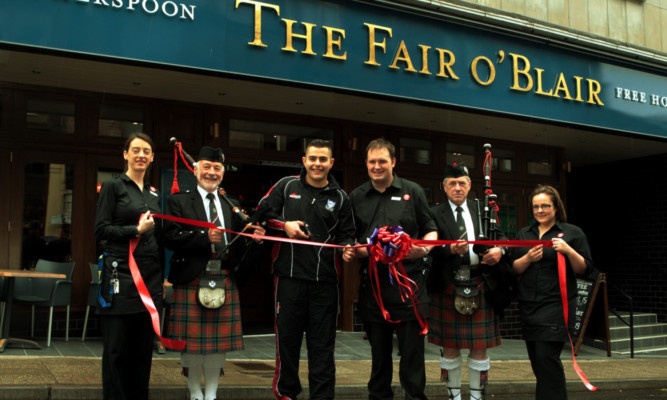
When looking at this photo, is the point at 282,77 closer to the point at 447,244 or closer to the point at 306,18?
the point at 306,18

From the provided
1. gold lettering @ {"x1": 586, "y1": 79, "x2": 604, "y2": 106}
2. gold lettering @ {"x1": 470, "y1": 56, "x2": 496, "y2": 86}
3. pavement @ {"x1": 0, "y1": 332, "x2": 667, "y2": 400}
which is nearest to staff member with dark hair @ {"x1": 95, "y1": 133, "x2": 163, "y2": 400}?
pavement @ {"x1": 0, "y1": 332, "x2": 667, "y2": 400}

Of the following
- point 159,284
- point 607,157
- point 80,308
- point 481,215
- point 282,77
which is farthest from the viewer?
point 607,157

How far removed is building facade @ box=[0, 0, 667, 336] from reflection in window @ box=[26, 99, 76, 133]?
2 cm

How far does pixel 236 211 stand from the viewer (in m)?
4.86

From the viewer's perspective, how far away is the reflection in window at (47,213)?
8188 millimetres

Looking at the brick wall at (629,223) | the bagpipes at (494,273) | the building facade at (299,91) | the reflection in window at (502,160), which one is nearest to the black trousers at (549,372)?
the bagpipes at (494,273)

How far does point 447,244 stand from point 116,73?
492cm

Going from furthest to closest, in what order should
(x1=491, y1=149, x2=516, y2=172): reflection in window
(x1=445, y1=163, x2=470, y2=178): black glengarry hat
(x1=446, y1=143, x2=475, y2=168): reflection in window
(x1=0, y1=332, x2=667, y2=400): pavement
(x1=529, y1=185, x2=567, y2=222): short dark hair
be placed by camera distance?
(x1=491, y1=149, x2=516, y2=172): reflection in window, (x1=446, y1=143, x2=475, y2=168): reflection in window, (x1=0, y1=332, x2=667, y2=400): pavement, (x1=445, y1=163, x2=470, y2=178): black glengarry hat, (x1=529, y1=185, x2=567, y2=222): short dark hair

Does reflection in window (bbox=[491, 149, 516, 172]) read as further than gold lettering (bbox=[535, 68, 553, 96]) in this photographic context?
Yes

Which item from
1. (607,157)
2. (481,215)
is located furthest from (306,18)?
(607,157)

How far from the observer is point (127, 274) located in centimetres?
449

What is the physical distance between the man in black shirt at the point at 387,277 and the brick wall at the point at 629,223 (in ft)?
30.7

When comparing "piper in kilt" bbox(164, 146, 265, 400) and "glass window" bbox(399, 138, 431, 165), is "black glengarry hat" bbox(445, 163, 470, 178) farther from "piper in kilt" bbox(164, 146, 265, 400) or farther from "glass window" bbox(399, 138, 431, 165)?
"glass window" bbox(399, 138, 431, 165)

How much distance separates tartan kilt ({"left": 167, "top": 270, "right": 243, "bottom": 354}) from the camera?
186 inches
